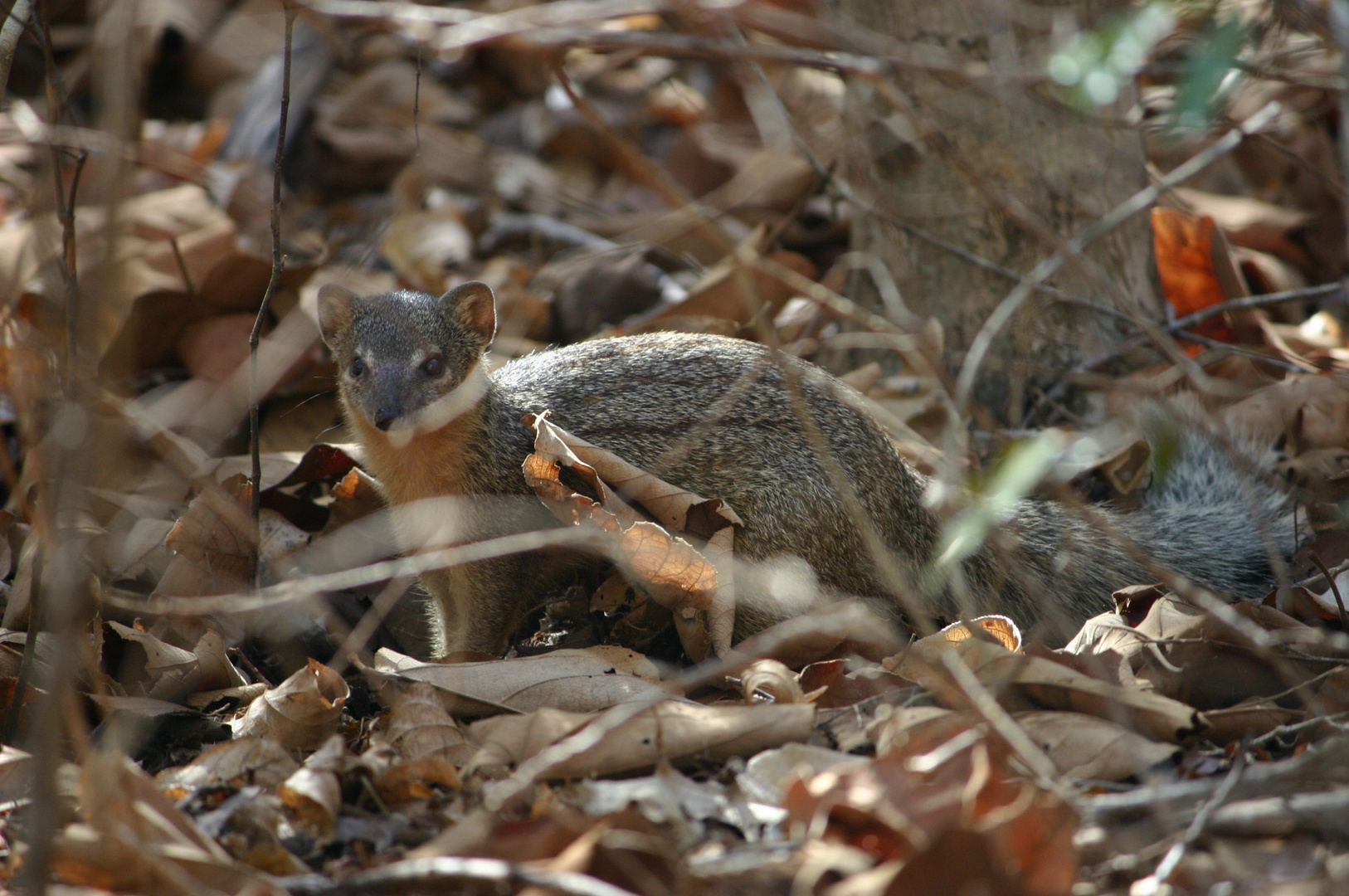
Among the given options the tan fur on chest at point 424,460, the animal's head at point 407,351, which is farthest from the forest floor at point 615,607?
the animal's head at point 407,351

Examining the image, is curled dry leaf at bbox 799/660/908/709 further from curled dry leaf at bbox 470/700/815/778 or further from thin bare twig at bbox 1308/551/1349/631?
thin bare twig at bbox 1308/551/1349/631

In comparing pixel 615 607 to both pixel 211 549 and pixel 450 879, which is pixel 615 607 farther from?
pixel 450 879

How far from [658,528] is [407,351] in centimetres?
170

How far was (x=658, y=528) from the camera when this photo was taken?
396 cm

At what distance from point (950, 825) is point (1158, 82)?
7747 mm

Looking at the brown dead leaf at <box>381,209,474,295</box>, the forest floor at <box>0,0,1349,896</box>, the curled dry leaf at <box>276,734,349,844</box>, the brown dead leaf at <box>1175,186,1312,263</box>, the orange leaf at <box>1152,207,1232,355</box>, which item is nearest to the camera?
the forest floor at <box>0,0,1349,896</box>

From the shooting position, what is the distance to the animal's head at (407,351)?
4.82 m

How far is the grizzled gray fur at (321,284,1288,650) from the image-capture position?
4.74m

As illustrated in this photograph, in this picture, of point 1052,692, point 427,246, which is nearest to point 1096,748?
point 1052,692

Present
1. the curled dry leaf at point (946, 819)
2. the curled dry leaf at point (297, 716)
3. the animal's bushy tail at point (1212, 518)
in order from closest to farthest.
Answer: the curled dry leaf at point (946, 819) → the curled dry leaf at point (297, 716) → the animal's bushy tail at point (1212, 518)

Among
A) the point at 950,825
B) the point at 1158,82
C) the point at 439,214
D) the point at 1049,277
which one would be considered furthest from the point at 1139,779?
the point at 1158,82

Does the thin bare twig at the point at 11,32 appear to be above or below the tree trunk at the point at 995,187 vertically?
above

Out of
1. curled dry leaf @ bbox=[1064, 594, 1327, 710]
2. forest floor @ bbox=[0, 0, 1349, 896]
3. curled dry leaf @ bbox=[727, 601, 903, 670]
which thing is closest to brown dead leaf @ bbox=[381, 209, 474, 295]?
forest floor @ bbox=[0, 0, 1349, 896]

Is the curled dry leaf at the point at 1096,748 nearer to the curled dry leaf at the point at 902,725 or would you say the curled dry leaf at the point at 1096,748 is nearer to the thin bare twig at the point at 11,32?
the curled dry leaf at the point at 902,725
